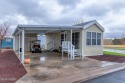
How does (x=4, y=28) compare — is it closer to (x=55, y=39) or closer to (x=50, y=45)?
(x=50, y=45)

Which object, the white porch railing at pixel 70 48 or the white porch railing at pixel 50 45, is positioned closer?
the white porch railing at pixel 70 48

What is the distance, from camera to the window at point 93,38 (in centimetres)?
1566

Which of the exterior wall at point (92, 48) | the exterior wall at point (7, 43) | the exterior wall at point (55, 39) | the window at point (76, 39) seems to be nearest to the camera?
the exterior wall at point (92, 48)

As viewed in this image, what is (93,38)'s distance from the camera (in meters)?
16.1

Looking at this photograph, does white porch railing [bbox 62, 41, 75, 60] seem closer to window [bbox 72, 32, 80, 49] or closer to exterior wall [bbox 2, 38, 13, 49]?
window [bbox 72, 32, 80, 49]

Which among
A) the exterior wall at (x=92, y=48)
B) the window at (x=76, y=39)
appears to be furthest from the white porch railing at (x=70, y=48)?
the exterior wall at (x=92, y=48)

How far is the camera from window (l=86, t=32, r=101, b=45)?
15.7m

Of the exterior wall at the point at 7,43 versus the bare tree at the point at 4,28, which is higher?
the bare tree at the point at 4,28

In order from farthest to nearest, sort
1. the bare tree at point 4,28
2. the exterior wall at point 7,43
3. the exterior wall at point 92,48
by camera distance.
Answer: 1. the exterior wall at point 7,43
2. the bare tree at point 4,28
3. the exterior wall at point 92,48

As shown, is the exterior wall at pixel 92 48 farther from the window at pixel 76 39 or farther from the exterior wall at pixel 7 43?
the exterior wall at pixel 7 43

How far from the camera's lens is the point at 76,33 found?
639 inches

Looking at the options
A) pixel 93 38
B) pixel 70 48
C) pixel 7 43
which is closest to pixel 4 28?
pixel 7 43

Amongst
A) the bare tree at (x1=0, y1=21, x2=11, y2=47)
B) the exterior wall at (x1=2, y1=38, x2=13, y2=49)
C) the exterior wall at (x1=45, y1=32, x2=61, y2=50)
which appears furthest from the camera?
the exterior wall at (x1=2, y1=38, x2=13, y2=49)

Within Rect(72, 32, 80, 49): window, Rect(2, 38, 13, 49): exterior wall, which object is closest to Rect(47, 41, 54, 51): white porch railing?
Rect(72, 32, 80, 49): window
